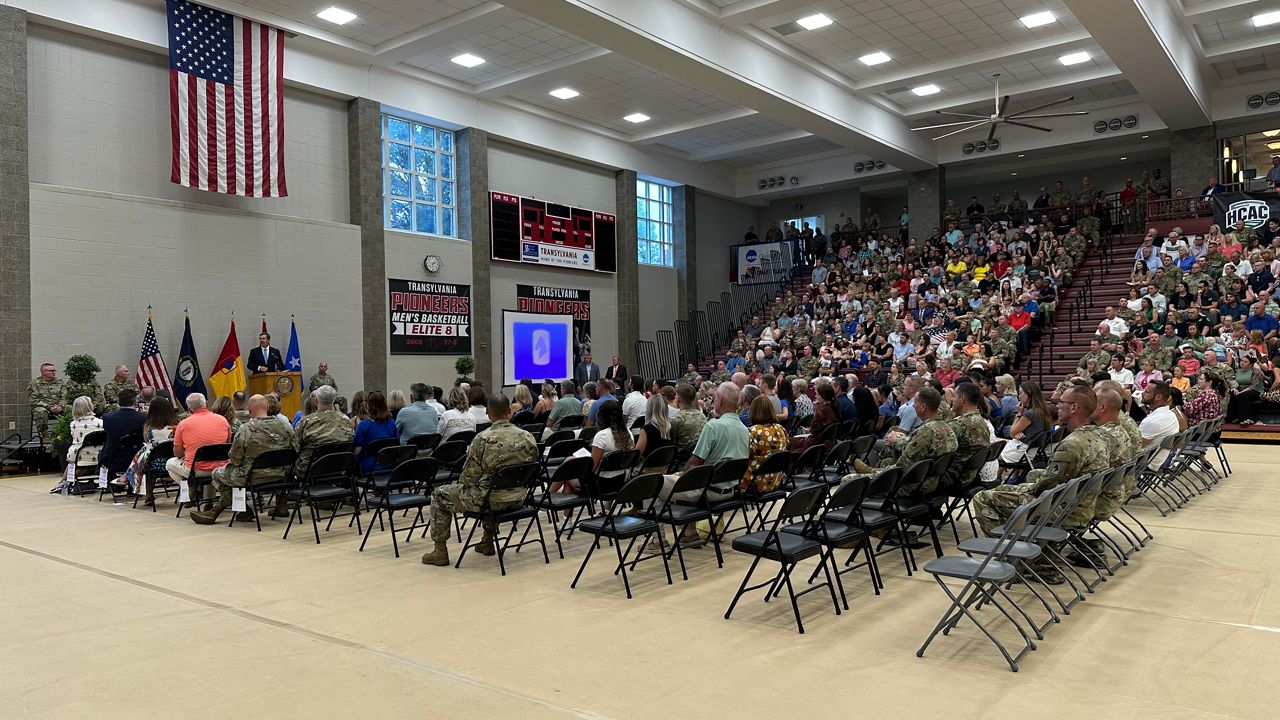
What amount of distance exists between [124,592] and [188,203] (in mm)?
9786

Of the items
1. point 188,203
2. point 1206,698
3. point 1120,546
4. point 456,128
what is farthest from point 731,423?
point 456,128

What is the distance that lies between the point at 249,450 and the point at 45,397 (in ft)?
20.2

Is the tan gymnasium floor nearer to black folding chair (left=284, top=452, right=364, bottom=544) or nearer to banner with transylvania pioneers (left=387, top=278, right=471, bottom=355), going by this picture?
black folding chair (left=284, top=452, right=364, bottom=544)

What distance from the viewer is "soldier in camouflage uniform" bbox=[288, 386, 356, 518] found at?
23.9ft

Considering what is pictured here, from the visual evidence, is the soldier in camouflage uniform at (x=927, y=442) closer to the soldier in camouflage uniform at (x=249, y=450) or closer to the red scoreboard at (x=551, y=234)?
the soldier in camouflage uniform at (x=249, y=450)

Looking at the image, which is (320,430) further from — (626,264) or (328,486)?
(626,264)

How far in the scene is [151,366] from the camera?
12273mm

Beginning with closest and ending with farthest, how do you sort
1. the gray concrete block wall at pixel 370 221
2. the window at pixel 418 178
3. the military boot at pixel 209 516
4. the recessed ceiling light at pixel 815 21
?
the military boot at pixel 209 516 → the recessed ceiling light at pixel 815 21 → the gray concrete block wall at pixel 370 221 → the window at pixel 418 178

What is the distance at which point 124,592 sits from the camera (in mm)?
5008

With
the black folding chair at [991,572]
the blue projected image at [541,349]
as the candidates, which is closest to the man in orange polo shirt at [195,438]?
the black folding chair at [991,572]

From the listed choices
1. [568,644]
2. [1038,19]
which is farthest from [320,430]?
[1038,19]

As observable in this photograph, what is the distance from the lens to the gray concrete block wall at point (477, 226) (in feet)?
56.0

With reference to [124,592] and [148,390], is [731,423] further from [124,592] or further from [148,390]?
[148,390]

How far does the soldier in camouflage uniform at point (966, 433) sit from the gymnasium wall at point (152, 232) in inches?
451
